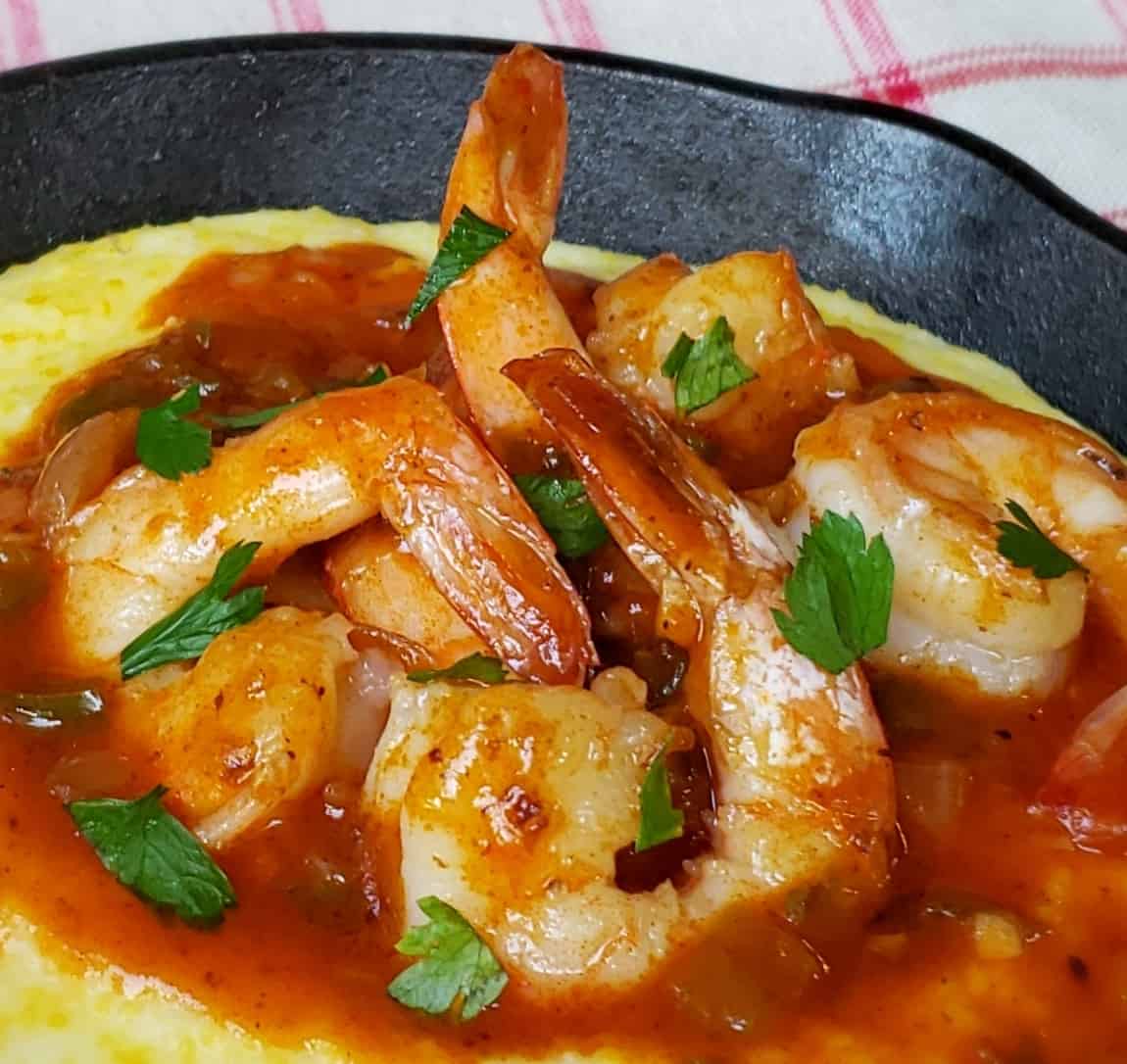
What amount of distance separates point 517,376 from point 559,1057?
46.4 inches

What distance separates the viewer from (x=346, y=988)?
2689 mm

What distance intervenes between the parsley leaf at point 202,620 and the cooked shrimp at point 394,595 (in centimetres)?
20

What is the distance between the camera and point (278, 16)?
5617 millimetres

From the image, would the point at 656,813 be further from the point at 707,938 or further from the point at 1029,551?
the point at 1029,551

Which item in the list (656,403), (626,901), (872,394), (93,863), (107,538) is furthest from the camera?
(872,394)

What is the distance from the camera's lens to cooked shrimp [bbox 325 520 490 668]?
3.02 m

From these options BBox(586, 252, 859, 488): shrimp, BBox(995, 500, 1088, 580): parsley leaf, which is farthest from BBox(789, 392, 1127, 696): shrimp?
BBox(586, 252, 859, 488): shrimp

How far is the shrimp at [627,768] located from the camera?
259 centimetres

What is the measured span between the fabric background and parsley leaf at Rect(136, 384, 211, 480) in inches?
106

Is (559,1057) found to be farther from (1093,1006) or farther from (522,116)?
(522,116)

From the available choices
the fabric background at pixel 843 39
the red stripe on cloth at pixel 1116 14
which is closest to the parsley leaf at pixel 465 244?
the fabric background at pixel 843 39

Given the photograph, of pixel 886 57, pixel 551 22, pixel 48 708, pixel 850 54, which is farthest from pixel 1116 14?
pixel 48 708

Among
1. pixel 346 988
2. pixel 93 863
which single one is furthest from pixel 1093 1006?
pixel 93 863

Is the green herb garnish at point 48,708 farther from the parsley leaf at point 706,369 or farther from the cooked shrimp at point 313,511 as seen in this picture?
the parsley leaf at point 706,369
